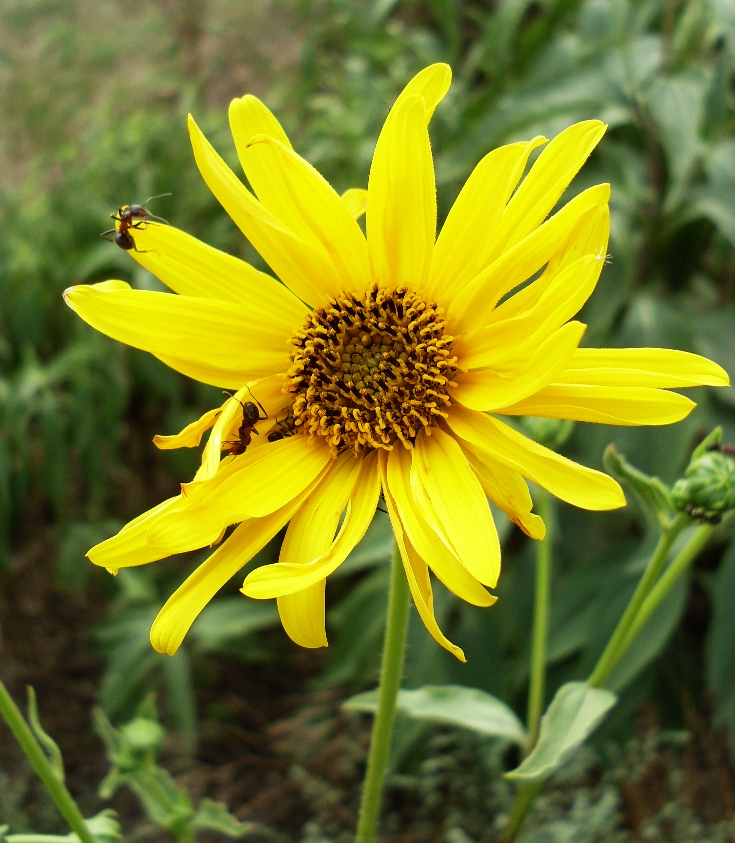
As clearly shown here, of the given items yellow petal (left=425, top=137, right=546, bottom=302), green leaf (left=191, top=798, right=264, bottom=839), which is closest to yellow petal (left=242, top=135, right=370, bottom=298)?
yellow petal (left=425, top=137, right=546, bottom=302)

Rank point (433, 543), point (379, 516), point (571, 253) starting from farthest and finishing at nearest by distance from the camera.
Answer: point (379, 516) < point (571, 253) < point (433, 543)

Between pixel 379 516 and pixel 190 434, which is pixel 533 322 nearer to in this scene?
A: pixel 190 434

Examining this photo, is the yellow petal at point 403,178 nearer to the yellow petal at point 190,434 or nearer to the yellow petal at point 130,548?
the yellow petal at point 190,434

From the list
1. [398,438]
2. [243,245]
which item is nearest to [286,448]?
[398,438]

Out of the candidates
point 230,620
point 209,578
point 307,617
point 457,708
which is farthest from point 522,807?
point 230,620

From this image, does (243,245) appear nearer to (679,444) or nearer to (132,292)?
(679,444)

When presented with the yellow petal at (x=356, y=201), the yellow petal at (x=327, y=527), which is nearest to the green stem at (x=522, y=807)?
the yellow petal at (x=327, y=527)

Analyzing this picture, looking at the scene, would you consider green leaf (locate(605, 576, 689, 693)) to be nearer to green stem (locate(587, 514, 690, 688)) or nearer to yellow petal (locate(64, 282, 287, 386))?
green stem (locate(587, 514, 690, 688))
